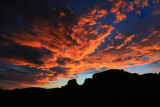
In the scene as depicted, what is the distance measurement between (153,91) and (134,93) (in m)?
9.97

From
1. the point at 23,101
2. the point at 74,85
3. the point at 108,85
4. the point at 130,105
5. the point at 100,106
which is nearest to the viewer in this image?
the point at 130,105

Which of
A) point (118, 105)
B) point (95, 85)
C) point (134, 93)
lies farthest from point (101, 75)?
point (118, 105)

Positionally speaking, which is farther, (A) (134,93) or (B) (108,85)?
(B) (108,85)

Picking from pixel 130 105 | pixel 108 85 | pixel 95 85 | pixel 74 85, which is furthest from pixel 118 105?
pixel 74 85

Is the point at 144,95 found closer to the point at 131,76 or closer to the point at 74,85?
the point at 131,76

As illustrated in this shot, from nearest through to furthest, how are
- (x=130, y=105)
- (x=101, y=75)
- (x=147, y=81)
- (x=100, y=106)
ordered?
(x=130, y=105) → (x=100, y=106) → (x=147, y=81) → (x=101, y=75)

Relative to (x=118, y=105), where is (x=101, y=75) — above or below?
above

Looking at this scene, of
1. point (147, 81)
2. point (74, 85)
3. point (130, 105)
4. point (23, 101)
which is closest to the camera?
point (130, 105)

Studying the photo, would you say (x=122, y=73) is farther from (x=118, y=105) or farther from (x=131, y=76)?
(x=118, y=105)

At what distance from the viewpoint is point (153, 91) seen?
45875 millimetres

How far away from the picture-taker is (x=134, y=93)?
4838cm

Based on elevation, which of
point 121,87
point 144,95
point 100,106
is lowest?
point 100,106

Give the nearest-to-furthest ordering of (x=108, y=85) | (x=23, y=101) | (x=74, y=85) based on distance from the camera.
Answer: (x=108, y=85) < (x=23, y=101) < (x=74, y=85)

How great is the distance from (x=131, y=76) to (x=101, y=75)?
975 inches
